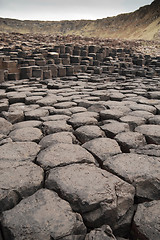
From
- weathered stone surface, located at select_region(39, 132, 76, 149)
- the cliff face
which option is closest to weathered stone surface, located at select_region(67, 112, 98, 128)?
weathered stone surface, located at select_region(39, 132, 76, 149)

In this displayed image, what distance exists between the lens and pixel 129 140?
87.2 inches

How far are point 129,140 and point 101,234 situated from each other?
118cm

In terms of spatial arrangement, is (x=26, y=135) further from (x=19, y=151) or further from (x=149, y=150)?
(x=149, y=150)

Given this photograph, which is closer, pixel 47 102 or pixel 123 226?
pixel 123 226

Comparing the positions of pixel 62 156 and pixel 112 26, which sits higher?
pixel 112 26

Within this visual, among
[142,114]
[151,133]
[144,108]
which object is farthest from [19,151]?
[144,108]

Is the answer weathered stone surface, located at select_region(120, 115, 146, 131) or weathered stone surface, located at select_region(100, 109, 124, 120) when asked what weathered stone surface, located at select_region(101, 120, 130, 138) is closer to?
weathered stone surface, located at select_region(120, 115, 146, 131)

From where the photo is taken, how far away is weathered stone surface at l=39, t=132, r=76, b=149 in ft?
7.02

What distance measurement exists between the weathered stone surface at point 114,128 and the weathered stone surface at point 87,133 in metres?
0.08

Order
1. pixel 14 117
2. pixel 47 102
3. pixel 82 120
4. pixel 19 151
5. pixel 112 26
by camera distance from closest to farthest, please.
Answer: pixel 19 151, pixel 82 120, pixel 14 117, pixel 47 102, pixel 112 26

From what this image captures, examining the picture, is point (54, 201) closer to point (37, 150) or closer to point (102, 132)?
point (37, 150)

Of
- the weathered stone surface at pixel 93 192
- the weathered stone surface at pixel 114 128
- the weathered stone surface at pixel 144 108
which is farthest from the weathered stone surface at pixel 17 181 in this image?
the weathered stone surface at pixel 144 108

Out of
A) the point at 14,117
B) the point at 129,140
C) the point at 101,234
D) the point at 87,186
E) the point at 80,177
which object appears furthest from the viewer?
the point at 14,117

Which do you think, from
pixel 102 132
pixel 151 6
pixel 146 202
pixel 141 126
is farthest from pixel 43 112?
pixel 151 6
